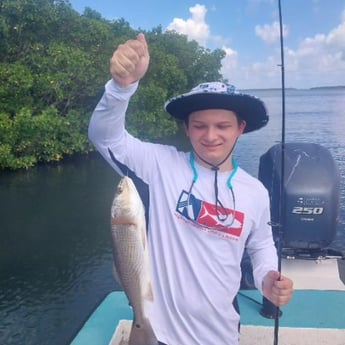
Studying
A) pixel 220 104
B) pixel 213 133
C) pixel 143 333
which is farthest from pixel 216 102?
pixel 143 333

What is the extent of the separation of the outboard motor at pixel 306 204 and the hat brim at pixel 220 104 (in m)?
1.80

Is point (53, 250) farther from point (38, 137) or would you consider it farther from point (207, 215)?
point (38, 137)

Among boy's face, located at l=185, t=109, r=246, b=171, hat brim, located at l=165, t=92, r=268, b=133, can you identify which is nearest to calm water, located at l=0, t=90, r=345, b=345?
hat brim, located at l=165, t=92, r=268, b=133

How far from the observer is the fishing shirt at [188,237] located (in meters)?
1.93

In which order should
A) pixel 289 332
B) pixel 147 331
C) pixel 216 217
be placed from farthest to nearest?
pixel 289 332 → pixel 216 217 → pixel 147 331

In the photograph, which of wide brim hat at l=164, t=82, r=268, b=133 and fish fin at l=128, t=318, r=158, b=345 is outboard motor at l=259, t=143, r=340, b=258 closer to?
wide brim hat at l=164, t=82, r=268, b=133

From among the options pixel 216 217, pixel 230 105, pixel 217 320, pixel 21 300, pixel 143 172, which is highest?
pixel 230 105

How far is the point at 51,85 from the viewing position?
55.7 ft

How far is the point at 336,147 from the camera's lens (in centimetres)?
1909

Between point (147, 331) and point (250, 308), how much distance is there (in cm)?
181

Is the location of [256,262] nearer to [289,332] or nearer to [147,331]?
[147,331]

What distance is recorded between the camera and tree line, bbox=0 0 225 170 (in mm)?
15711

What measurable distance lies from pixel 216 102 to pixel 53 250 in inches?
313

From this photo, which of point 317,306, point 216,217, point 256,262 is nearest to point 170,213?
point 216,217
